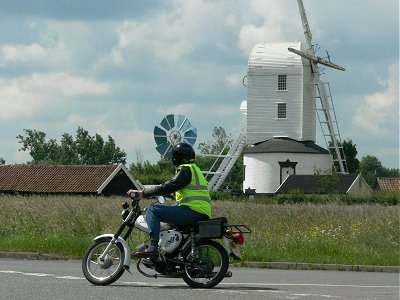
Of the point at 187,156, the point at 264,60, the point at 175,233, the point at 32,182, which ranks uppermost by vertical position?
the point at 264,60

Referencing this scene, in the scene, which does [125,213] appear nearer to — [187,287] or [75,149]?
[187,287]

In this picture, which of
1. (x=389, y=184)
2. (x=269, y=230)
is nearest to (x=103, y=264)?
(x=269, y=230)

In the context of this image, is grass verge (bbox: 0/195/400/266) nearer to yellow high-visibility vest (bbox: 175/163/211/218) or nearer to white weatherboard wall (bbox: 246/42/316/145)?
yellow high-visibility vest (bbox: 175/163/211/218)

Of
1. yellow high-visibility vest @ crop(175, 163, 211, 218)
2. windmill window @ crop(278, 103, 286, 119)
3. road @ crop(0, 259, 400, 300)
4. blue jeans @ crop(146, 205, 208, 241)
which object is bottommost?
road @ crop(0, 259, 400, 300)

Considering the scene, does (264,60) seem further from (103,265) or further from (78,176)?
(103,265)

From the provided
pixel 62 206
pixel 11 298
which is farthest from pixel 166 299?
pixel 62 206

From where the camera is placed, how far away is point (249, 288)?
50.5 feet

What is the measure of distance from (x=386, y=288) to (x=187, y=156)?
3514 mm

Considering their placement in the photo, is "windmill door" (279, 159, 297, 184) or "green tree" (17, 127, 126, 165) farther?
"green tree" (17, 127, 126, 165)

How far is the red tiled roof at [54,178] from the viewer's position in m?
87.1

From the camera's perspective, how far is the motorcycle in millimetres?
14938

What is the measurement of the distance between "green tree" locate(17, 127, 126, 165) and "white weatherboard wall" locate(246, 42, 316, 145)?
3028 inches

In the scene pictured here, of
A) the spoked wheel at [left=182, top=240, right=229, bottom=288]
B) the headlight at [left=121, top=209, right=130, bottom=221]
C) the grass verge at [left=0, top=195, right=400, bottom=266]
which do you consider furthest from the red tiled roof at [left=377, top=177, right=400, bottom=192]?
the spoked wheel at [left=182, top=240, right=229, bottom=288]

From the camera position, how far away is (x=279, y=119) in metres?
90.2
